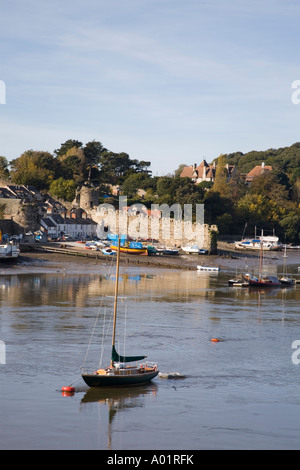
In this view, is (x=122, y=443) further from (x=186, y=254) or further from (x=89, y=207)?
(x=89, y=207)

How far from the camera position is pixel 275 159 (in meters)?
A: 159

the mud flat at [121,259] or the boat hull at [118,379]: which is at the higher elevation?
the mud flat at [121,259]

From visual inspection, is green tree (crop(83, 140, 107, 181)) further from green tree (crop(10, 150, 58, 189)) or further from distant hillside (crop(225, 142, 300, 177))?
distant hillside (crop(225, 142, 300, 177))

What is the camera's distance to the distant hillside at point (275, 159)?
155m

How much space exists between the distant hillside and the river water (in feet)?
352

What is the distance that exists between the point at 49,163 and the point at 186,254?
120 ft

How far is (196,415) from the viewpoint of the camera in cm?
2011

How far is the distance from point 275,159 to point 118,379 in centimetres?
14121

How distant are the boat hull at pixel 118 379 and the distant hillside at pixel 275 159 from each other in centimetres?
12284

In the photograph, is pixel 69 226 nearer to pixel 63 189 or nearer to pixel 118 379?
pixel 63 189

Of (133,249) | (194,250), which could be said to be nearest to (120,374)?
(133,249)

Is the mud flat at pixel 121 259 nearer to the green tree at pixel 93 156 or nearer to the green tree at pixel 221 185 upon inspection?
the green tree at pixel 221 185

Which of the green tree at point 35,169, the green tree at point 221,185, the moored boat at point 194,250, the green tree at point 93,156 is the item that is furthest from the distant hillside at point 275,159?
the moored boat at point 194,250
